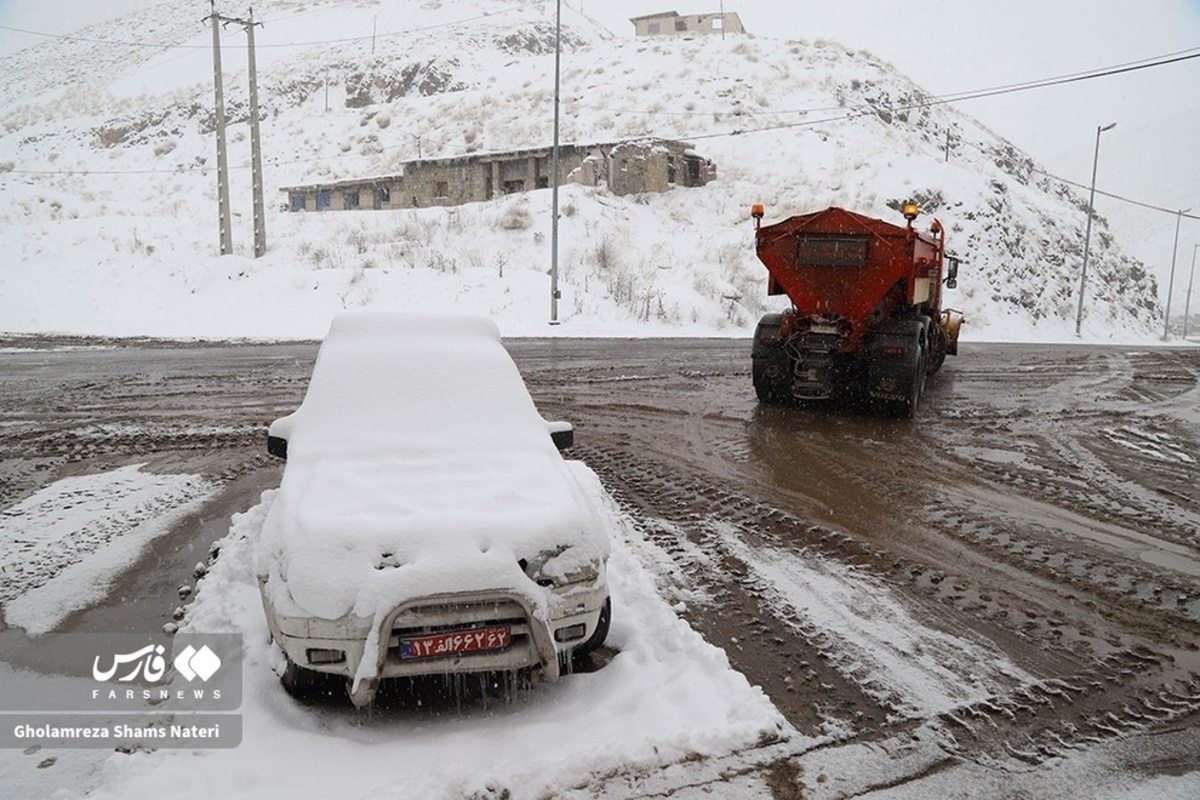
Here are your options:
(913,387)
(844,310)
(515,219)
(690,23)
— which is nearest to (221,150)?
(515,219)

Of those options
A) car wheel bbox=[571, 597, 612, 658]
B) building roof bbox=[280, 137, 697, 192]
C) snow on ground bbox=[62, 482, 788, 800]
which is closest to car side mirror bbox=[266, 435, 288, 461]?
snow on ground bbox=[62, 482, 788, 800]

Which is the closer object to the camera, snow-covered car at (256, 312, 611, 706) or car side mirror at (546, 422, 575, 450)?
snow-covered car at (256, 312, 611, 706)

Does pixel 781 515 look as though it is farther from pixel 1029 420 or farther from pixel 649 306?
pixel 649 306

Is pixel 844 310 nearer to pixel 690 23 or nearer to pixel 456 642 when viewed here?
pixel 456 642

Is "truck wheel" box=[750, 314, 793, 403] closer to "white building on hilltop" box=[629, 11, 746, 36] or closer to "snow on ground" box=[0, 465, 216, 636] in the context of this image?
"snow on ground" box=[0, 465, 216, 636]

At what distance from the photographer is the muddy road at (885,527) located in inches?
153

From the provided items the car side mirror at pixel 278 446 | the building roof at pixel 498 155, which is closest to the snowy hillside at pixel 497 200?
the building roof at pixel 498 155

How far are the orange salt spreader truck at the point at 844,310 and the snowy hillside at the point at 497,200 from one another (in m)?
11.6

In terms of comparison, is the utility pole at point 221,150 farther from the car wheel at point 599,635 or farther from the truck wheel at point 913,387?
the car wheel at point 599,635

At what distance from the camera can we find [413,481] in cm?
423

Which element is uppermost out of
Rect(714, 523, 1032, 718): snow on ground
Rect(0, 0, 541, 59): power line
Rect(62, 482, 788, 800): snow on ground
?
Rect(0, 0, 541, 59): power line

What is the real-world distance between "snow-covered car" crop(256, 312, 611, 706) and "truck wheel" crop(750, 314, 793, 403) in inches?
275

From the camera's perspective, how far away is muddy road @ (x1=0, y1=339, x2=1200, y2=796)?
12.7 feet

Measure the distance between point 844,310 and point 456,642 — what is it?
873 cm
